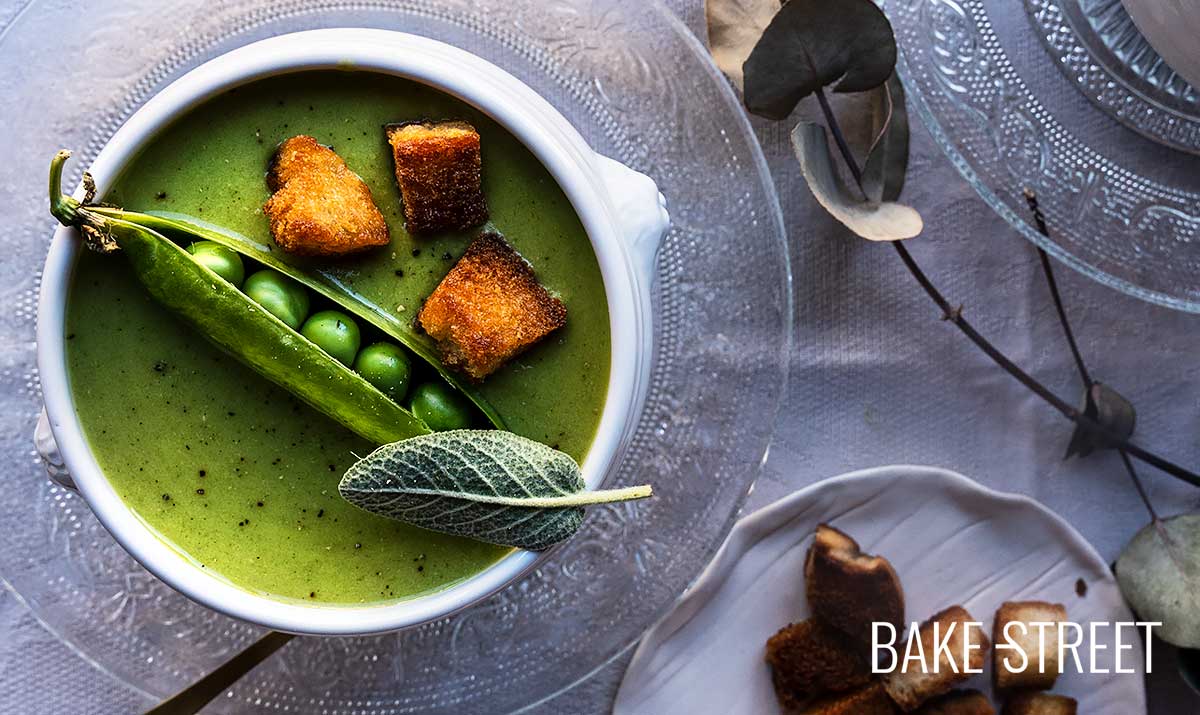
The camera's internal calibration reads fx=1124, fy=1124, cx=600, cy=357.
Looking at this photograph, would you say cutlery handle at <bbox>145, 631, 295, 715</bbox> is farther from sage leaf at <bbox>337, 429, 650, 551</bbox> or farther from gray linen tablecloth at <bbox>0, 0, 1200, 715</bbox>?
sage leaf at <bbox>337, 429, 650, 551</bbox>

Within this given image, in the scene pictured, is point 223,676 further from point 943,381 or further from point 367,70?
point 943,381

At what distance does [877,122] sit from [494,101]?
599 mm

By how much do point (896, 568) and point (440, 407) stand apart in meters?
0.79

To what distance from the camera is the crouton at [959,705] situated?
1.62 metres

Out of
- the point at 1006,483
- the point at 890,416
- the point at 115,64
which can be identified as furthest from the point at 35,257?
the point at 1006,483

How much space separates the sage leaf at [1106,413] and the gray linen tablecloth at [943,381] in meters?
0.04

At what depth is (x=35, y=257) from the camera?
1369 millimetres

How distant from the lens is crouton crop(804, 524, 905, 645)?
A: 156 cm

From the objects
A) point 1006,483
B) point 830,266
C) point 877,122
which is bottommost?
point 1006,483

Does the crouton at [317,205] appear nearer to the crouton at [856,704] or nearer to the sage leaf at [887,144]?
the sage leaf at [887,144]

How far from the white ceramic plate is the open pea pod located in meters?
0.55

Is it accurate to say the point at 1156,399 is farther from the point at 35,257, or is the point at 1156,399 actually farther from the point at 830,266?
the point at 35,257

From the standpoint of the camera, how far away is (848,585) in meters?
1.56

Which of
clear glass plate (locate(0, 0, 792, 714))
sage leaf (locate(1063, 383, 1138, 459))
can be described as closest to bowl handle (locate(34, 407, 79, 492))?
clear glass plate (locate(0, 0, 792, 714))
